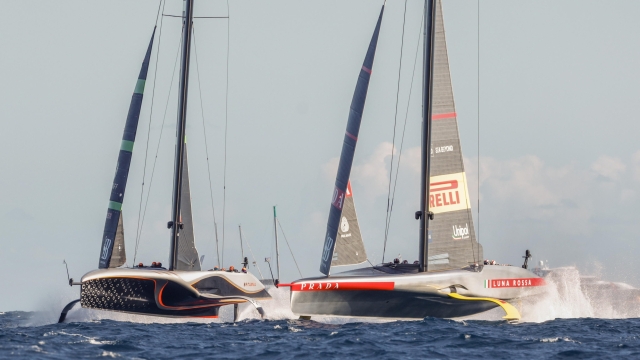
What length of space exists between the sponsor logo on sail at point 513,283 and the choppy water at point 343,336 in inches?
25.2

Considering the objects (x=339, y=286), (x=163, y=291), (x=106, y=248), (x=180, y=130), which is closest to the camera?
(x=339, y=286)

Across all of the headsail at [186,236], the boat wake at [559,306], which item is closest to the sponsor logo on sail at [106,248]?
the headsail at [186,236]

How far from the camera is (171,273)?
35.3 m

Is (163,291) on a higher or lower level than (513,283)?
lower

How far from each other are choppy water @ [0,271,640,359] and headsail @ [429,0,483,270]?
212cm

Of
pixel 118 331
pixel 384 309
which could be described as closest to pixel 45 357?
pixel 118 331

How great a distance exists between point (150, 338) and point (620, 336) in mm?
12937

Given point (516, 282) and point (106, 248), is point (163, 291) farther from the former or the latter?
point (516, 282)

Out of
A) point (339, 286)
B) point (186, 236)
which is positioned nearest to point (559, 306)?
point (339, 286)

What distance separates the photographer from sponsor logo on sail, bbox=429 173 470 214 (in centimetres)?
3209

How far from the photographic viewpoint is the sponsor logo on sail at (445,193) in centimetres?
3209

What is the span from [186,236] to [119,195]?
3.41 meters

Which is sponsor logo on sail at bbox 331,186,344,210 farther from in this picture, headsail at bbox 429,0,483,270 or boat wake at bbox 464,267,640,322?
boat wake at bbox 464,267,640,322

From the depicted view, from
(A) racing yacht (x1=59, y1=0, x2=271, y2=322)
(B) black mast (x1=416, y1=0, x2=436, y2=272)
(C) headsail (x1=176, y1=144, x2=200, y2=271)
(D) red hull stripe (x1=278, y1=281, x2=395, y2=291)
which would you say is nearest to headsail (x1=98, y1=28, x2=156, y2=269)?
(A) racing yacht (x1=59, y1=0, x2=271, y2=322)
